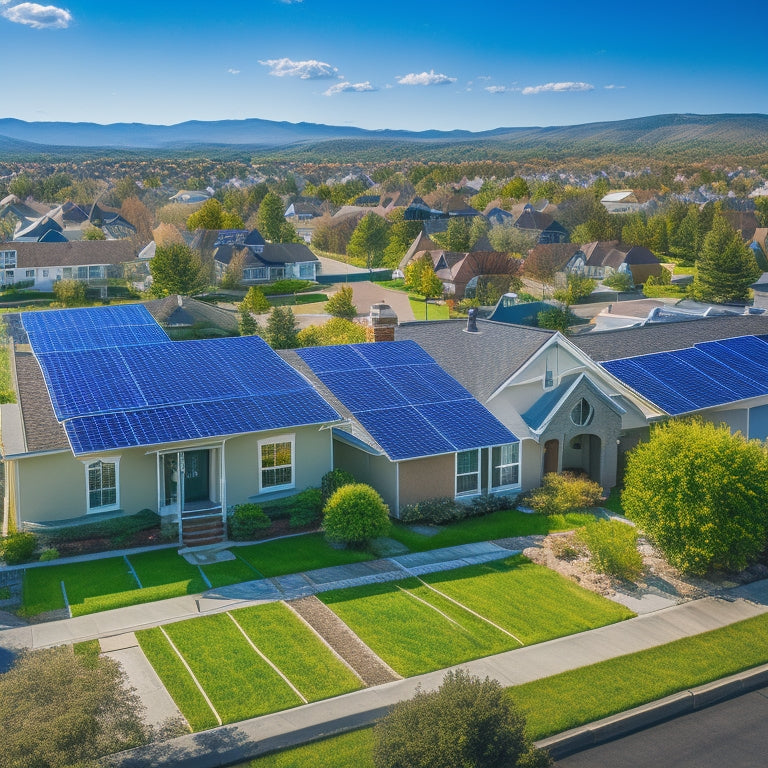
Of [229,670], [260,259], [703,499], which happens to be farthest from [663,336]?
[260,259]

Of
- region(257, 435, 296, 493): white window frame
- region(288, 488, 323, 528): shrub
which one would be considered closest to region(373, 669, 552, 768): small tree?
region(288, 488, 323, 528): shrub

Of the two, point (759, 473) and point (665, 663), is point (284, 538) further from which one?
point (759, 473)

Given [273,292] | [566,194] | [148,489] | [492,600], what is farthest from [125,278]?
[566,194]

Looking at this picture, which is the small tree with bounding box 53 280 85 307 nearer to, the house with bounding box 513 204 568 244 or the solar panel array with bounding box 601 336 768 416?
the solar panel array with bounding box 601 336 768 416

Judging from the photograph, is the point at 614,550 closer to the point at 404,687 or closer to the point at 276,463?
the point at 404,687

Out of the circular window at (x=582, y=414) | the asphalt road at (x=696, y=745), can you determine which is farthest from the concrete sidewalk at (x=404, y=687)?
the circular window at (x=582, y=414)

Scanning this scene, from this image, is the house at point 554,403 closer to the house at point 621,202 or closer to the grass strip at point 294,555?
the grass strip at point 294,555
